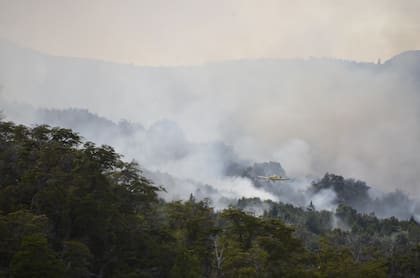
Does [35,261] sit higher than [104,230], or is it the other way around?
[104,230]

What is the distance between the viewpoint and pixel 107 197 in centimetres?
5816

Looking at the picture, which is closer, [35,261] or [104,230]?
[35,261]

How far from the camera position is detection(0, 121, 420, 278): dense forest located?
4691 cm

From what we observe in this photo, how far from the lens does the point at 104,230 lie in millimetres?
55562

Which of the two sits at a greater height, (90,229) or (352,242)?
(352,242)

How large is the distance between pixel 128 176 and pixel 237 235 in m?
16.4

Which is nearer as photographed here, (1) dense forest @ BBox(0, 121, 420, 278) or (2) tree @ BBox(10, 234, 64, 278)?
(2) tree @ BBox(10, 234, 64, 278)

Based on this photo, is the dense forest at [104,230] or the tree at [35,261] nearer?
the tree at [35,261]

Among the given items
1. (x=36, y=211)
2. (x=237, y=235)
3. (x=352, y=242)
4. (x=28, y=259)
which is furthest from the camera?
(x=352, y=242)

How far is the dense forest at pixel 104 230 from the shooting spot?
46.9 meters

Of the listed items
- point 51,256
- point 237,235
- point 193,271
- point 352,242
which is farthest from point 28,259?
point 352,242

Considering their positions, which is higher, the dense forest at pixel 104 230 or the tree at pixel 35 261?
the dense forest at pixel 104 230

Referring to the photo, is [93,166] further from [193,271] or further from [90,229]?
[193,271]

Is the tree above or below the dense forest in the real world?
below
